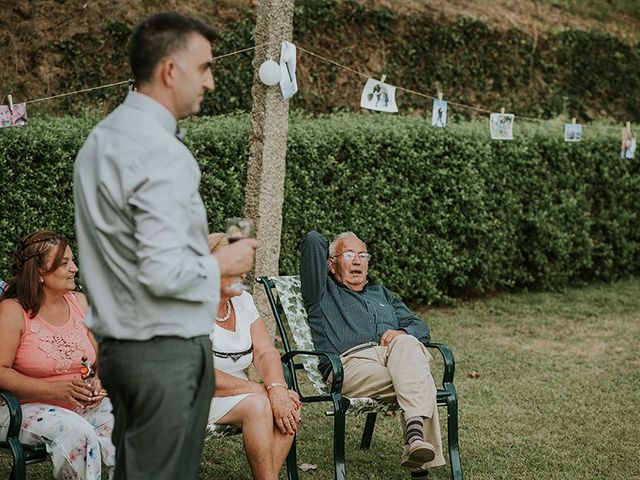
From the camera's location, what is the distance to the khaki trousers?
4.71 m

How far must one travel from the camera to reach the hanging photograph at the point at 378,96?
297 inches

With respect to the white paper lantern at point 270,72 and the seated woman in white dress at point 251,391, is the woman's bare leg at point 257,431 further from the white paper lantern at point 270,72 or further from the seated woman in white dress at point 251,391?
the white paper lantern at point 270,72

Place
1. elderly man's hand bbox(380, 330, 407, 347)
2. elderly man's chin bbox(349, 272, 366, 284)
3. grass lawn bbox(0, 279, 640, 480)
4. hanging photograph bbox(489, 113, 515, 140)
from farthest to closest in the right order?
hanging photograph bbox(489, 113, 515, 140), elderly man's chin bbox(349, 272, 366, 284), elderly man's hand bbox(380, 330, 407, 347), grass lawn bbox(0, 279, 640, 480)

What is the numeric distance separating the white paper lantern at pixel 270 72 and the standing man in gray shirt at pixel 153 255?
370 cm

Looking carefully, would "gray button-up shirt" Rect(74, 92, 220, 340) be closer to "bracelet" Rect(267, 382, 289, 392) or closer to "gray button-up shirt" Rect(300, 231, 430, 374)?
"bracelet" Rect(267, 382, 289, 392)

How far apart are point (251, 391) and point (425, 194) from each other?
495 centimetres

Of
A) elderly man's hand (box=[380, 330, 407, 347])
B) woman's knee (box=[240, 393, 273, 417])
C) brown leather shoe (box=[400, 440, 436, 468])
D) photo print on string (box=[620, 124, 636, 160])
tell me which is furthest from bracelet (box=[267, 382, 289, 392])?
photo print on string (box=[620, 124, 636, 160])

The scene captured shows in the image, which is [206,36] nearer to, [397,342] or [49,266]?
[49,266]

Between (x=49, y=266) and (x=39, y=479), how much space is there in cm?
110

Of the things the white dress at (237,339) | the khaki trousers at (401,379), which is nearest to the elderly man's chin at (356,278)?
the khaki trousers at (401,379)

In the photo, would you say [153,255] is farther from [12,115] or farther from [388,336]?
[12,115]

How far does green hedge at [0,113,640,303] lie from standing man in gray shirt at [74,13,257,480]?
14.9 feet

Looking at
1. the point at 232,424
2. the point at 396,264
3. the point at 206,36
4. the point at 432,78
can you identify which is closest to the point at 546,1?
the point at 432,78

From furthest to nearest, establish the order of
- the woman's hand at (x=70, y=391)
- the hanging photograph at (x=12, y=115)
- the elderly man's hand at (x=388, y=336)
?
the hanging photograph at (x=12, y=115), the elderly man's hand at (x=388, y=336), the woman's hand at (x=70, y=391)
